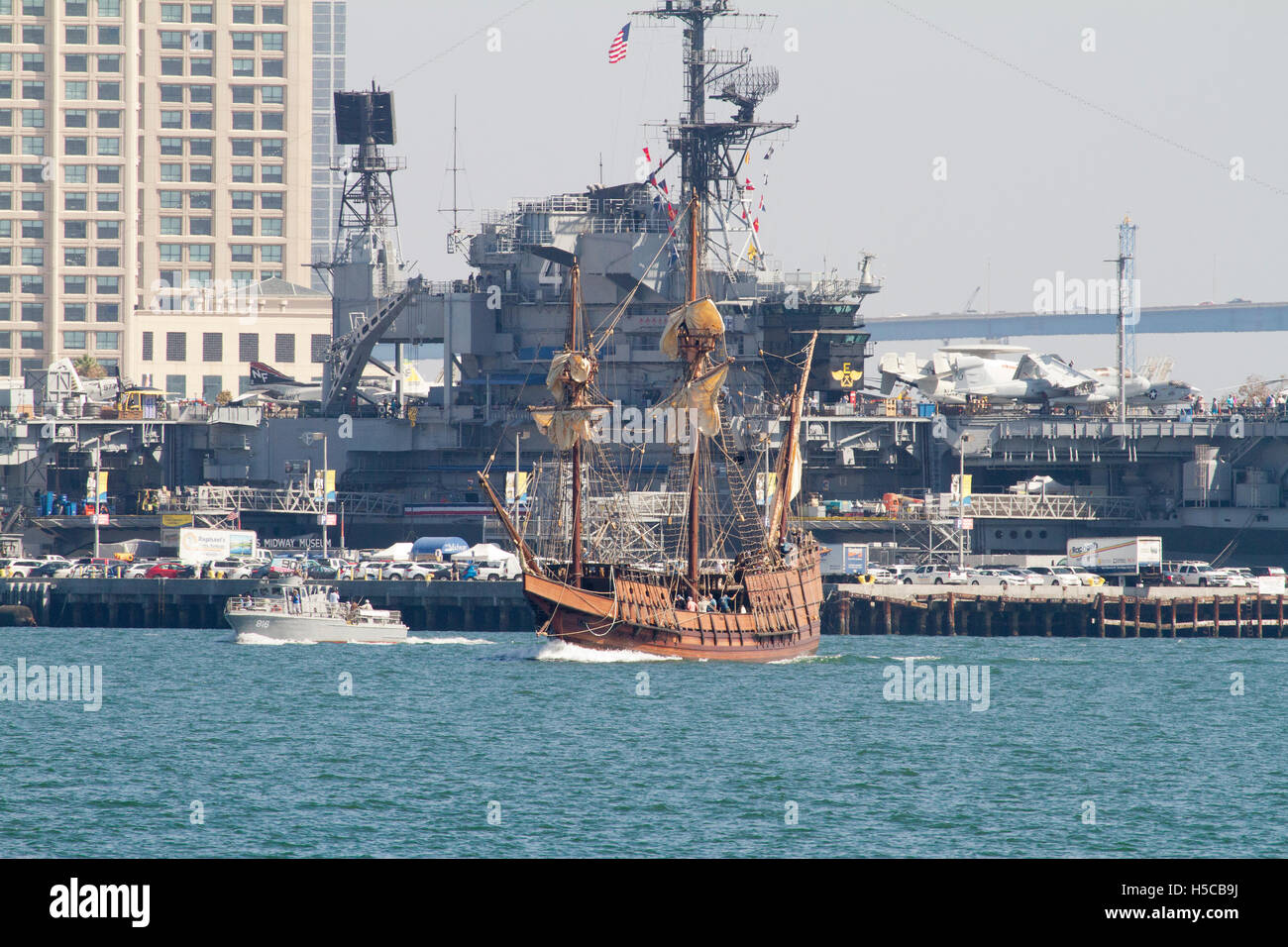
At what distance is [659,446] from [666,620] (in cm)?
3313

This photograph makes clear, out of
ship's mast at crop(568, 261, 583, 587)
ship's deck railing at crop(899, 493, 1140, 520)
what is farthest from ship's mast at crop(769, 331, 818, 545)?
ship's deck railing at crop(899, 493, 1140, 520)

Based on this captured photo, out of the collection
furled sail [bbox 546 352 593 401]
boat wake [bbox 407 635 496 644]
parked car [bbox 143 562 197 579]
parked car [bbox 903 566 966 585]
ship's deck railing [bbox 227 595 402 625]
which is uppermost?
furled sail [bbox 546 352 593 401]

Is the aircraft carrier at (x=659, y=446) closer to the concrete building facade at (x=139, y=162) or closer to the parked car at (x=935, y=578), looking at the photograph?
the parked car at (x=935, y=578)

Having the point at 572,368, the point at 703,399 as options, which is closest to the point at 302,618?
the point at 572,368

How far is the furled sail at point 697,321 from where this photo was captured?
6838cm

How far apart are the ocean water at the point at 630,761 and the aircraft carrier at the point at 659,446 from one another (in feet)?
94.6

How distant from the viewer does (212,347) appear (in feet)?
557

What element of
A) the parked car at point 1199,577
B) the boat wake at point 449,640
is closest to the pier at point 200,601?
the boat wake at point 449,640

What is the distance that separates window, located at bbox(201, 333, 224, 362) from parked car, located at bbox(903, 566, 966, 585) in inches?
3831

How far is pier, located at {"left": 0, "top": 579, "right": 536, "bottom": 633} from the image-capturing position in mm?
85312

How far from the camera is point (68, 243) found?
179000mm

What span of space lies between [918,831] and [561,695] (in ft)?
74.9

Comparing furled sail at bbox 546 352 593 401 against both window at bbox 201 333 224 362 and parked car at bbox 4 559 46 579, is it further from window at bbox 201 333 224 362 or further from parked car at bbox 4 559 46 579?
window at bbox 201 333 224 362
